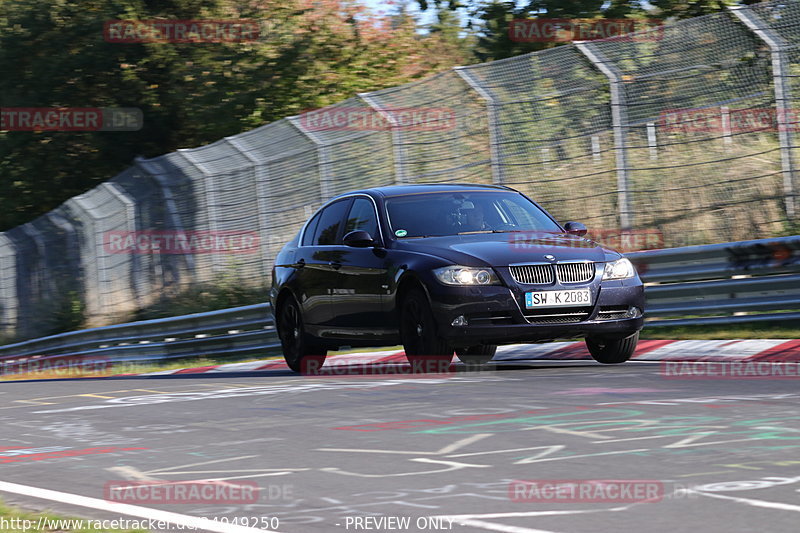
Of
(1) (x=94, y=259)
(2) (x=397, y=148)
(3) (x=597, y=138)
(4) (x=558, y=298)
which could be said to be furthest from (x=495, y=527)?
(1) (x=94, y=259)

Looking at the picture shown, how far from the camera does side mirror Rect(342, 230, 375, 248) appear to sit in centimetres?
1163

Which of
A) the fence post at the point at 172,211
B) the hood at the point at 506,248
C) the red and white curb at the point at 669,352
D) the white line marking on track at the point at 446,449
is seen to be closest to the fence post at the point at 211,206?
the fence post at the point at 172,211

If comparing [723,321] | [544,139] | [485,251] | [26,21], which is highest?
[26,21]

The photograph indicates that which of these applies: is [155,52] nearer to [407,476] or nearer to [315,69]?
[315,69]

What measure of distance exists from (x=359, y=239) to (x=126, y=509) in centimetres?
621

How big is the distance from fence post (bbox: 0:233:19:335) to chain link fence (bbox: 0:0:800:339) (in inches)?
443

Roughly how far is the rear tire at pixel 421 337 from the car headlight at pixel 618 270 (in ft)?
4.51

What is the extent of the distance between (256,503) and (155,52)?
25820 millimetres

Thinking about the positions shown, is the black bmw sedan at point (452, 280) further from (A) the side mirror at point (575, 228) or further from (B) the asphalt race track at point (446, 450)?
(B) the asphalt race track at point (446, 450)

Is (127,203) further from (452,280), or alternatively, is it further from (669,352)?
(452,280)

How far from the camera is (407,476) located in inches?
240

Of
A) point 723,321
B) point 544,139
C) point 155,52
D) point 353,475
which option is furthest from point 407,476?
point 155,52

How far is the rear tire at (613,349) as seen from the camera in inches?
448

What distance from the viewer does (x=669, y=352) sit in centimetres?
1184
